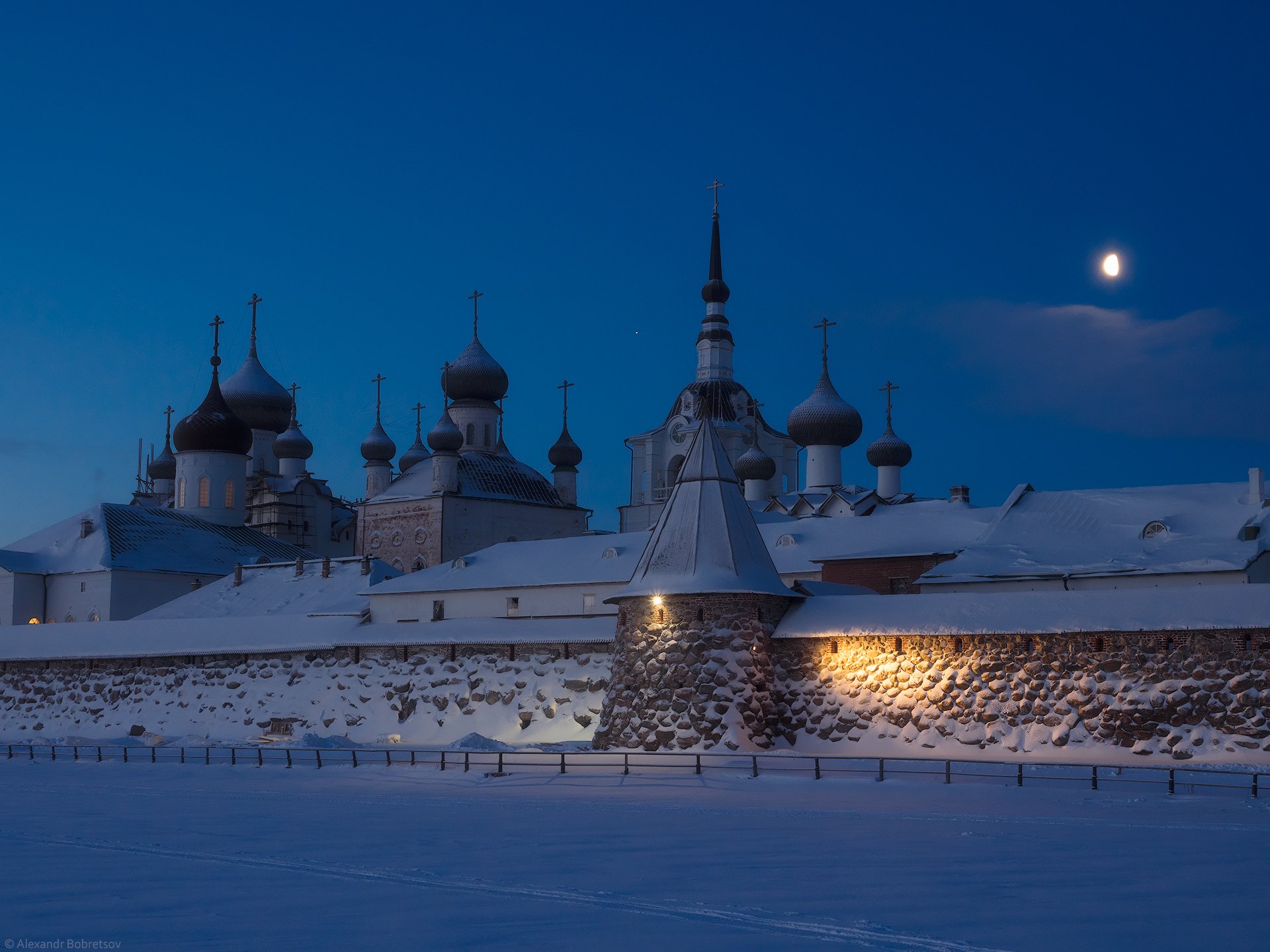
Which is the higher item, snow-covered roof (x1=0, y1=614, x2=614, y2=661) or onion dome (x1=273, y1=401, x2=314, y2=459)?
onion dome (x1=273, y1=401, x2=314, y2=459)

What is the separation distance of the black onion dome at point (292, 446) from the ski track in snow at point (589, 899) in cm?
4483

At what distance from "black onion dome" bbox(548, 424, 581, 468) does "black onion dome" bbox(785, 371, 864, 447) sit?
832cm

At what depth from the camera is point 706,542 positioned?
24469mm

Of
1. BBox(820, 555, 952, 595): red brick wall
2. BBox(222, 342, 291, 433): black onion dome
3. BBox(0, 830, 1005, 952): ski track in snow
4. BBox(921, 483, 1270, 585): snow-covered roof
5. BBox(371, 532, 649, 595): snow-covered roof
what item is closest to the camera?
BBox(0, 830, 1005, 952): ski track in snow

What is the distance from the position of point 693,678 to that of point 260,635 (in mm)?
12684

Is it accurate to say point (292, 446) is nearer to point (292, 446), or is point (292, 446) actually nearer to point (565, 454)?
point (292, 446)

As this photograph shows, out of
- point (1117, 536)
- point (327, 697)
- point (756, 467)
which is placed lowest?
point (327, 697)

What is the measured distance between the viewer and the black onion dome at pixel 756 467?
2035 inches

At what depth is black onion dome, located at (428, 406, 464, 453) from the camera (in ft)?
157

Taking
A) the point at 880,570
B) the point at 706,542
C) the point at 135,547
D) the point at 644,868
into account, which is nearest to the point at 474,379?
the point at 135,547

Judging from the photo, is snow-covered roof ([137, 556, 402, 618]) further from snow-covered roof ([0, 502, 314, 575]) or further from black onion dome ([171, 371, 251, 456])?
black onion dome ([171, 371, 251, 456])

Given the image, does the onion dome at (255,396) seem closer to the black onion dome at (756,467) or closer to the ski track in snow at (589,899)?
the black onion dome at (756,467)

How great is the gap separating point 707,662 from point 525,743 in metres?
4.98

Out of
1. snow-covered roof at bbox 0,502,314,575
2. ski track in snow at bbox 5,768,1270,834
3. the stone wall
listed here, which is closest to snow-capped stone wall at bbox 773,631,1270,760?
the stone wall
